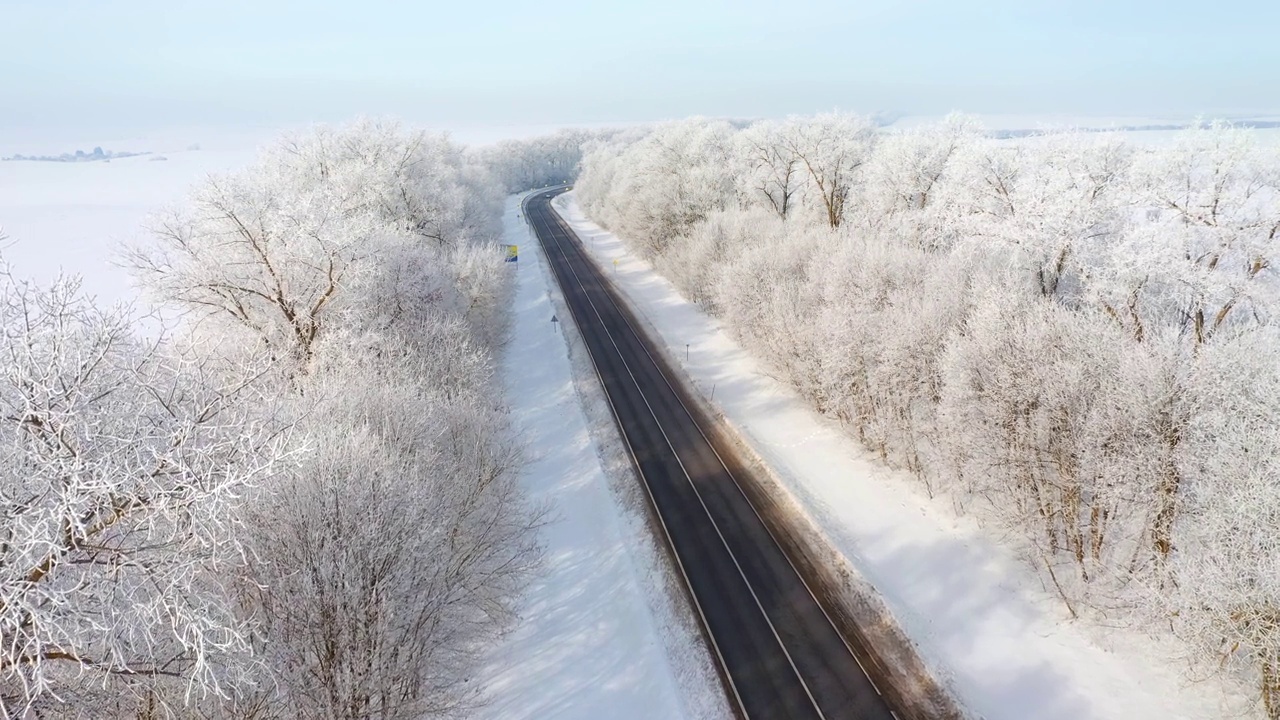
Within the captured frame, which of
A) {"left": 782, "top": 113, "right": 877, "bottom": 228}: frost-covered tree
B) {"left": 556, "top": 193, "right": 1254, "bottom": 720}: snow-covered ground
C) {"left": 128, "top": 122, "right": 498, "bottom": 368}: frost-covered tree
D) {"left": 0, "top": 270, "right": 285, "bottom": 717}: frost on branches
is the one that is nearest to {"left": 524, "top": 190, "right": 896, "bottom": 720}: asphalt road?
{"left": 556, "top": 193, "right": 1254, "bottom": 720}: snow-covered ground

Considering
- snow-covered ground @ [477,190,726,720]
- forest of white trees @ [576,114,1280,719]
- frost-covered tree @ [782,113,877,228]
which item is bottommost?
snow-covered ground @ [477,190,726,720]

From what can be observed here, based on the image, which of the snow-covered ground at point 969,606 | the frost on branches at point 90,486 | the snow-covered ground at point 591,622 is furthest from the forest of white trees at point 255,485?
the snow-covered ground at point 969,606

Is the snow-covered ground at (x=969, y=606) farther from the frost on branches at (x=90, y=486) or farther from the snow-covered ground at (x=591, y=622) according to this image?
the frost on branches at (x=90, y=486)

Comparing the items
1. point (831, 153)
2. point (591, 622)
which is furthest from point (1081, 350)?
point (831, 153)

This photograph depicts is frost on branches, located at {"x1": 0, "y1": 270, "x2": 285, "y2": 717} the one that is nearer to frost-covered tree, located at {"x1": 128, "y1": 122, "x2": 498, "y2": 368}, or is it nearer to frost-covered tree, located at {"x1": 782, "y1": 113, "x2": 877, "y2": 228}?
frost-covered tree, located at {"x1": 128, "y1": 122, "x2": 498, "y2": 368}

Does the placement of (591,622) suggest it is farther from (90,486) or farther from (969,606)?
(90,486)

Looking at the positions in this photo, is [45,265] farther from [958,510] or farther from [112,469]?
[958,510]
